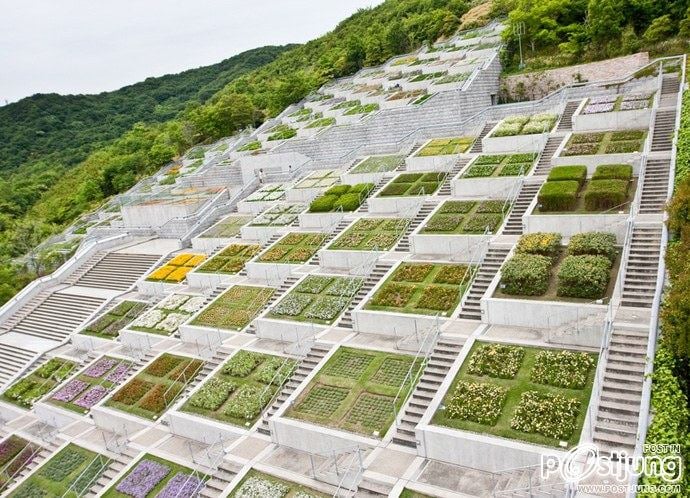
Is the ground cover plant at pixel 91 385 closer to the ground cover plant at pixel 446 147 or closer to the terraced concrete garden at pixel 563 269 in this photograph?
the terraced concrete garden at pixel 563 269

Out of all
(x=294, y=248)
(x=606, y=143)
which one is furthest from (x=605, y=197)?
(x=294, y=248)

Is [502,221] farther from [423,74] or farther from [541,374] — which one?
[423,74]

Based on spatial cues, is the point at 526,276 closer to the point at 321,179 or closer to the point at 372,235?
the point at 372,235

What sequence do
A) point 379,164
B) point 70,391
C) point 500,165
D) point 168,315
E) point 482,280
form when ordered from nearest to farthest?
1. point 482,280
2. point 70,391
3. point 168,315
4. point 500,165
5. point 379,164

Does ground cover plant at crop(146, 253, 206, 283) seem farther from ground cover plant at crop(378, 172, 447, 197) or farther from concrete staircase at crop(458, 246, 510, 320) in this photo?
concrete staircase at crop(458, 246, 510, 320)

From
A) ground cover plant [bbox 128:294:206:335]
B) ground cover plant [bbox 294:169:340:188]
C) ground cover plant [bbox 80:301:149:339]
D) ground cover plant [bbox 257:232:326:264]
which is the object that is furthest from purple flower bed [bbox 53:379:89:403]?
ground cover plant [bbox 294:169:340:188]

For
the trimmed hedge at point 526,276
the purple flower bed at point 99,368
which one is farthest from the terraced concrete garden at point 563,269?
the purple flower bed at point 99,368
